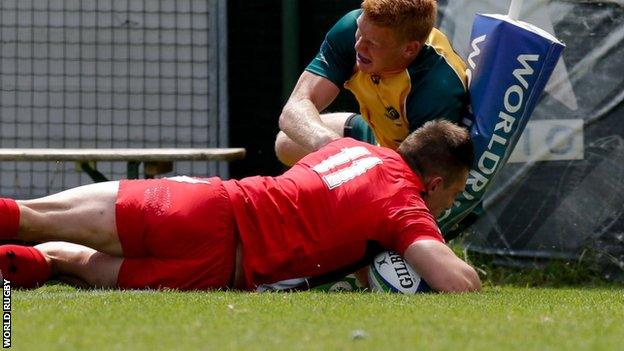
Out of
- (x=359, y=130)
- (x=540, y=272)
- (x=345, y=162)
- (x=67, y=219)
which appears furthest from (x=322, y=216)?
(x=540, y=272)

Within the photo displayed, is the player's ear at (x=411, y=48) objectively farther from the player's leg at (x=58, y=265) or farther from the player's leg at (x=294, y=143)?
the player's leg at (x=58, y=265)

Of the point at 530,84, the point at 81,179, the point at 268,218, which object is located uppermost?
the point at 530,84

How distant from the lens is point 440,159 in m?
6.14

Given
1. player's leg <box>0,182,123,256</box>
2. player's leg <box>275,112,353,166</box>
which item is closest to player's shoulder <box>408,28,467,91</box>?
player's leg <box>275,112,353,166</box>

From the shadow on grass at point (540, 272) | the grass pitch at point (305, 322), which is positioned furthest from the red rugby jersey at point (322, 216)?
the shadow on grass at point (540, 272)

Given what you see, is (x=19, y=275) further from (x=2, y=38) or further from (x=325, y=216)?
(x=2, y=38)

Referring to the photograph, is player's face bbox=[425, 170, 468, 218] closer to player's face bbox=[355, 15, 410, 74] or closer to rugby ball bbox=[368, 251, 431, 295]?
rugby ball bbox=[368, 251, 431, 295]

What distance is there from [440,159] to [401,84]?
828 mm

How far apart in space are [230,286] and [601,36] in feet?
9.35

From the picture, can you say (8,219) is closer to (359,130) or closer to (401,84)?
(401,84)

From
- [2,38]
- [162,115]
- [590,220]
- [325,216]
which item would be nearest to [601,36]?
[590,220]

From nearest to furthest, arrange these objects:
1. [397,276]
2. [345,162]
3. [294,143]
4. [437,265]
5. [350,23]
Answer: [437,265], [397,276], [345,162], [350,23], [294,143]

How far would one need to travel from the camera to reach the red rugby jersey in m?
5.91

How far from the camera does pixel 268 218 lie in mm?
5984
